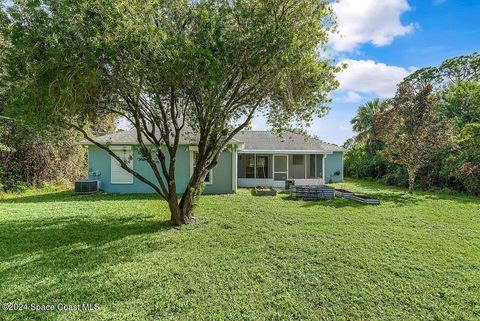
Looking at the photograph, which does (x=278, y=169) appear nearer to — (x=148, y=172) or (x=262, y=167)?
(x=262, y=167)

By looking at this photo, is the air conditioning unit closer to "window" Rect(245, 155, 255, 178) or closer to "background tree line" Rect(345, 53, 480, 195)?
"window" Rect(245, 155, 255, 178)

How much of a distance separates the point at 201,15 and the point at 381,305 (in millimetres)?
7043

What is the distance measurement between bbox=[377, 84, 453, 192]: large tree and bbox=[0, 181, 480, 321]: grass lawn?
18.8ft

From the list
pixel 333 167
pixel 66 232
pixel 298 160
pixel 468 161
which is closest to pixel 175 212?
pixel 66 232

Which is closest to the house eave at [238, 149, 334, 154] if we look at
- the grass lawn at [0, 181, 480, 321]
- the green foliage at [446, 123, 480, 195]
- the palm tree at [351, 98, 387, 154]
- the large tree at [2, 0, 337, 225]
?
the green foliage at [446, 123, 480, 195]

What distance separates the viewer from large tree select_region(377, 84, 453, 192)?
49.8ft

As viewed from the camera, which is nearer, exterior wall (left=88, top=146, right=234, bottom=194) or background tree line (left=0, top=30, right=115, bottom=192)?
background tree line (left=0, top=30, right=115, bottom=192)

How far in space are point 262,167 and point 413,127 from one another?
33.4ft

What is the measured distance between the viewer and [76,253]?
22.0 ft

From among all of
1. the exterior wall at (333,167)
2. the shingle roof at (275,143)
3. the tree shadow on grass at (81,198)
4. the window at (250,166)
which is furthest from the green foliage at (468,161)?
the tree shadow on grass at (81,198)

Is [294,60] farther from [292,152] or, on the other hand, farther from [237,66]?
[292,152]

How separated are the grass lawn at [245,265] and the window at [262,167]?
10.3 metres

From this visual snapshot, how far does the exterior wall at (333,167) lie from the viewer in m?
24.2

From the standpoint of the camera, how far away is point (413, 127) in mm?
15547
